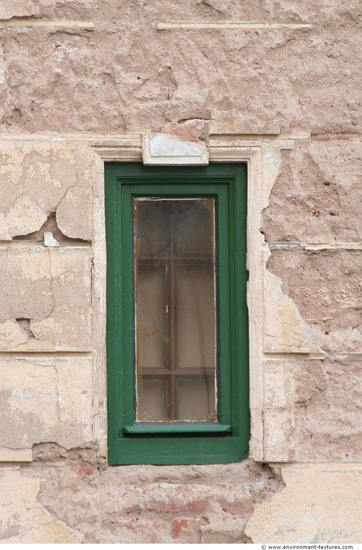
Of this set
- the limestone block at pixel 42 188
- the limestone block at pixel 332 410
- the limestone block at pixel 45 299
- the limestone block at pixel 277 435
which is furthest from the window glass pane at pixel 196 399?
the limestone block at pixel 42 188

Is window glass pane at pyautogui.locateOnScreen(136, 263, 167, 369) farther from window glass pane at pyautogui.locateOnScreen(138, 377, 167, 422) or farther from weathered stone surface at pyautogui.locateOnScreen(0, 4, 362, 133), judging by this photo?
weathered stone surface at pyautogui.locateOnScreen(0, 4, 362, 133)

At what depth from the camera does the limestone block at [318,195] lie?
3559mm

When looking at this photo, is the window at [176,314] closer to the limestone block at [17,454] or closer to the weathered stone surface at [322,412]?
the weathered stone surface at [322,412]

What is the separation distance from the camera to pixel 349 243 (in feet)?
11.7

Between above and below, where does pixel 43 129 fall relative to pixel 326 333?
above

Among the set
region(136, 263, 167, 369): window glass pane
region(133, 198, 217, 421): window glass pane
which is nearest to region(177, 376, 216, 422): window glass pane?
region(133, 198, 217, 421): window glass pane

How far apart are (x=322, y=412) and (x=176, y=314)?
0.80 metres

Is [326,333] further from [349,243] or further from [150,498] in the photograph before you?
[150,498]

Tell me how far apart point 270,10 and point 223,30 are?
23 centimetres

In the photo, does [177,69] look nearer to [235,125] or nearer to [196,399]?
[235,125]

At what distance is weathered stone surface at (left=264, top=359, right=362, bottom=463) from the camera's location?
3.52 m

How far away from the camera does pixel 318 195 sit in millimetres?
3570

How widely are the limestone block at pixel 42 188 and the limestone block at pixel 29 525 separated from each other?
117 cm

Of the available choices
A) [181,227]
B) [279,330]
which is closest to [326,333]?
[279,330]
